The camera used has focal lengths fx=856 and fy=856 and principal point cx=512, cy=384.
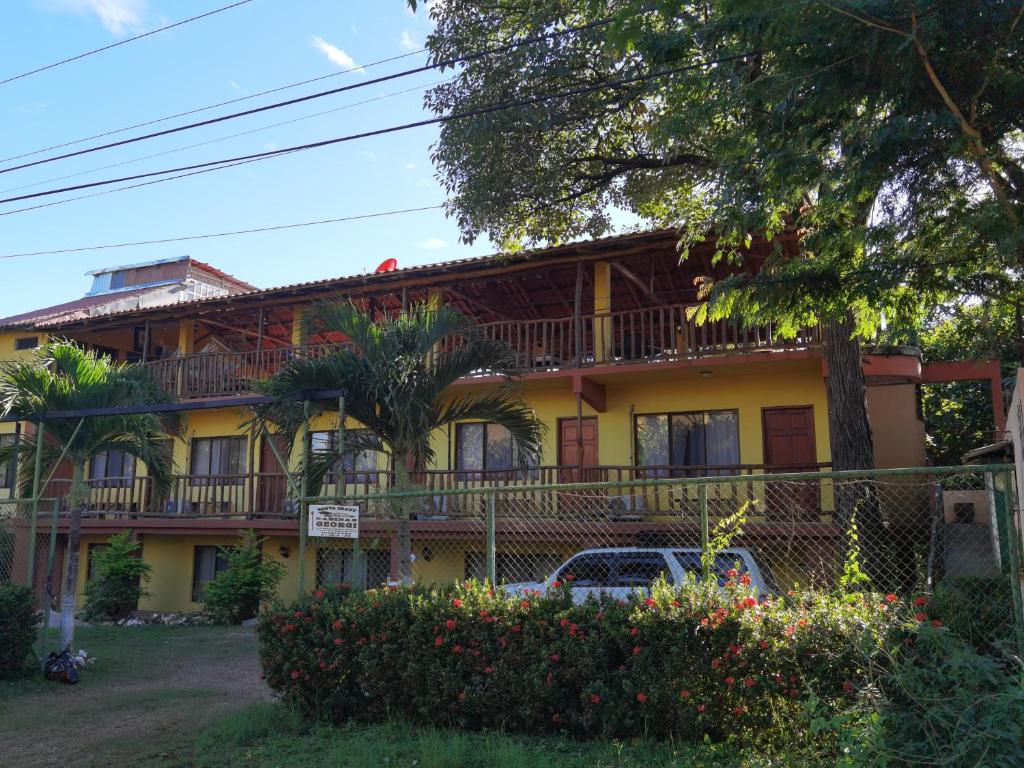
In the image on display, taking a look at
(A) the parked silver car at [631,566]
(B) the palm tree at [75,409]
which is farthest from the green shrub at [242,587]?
(A) the parked silver car at [631,566]

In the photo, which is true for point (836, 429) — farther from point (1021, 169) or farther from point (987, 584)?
point (987, 584)

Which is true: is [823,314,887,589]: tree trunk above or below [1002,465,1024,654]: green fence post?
above

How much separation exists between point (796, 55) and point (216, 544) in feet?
55.7

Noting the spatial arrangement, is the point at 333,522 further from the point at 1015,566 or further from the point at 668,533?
the point at 668,533

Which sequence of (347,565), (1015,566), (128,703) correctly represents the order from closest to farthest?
(1015,566) < (128,703) < (347,565)

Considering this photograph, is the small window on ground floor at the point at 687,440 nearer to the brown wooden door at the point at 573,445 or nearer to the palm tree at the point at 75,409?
the brown wooden door at the point at 573,445

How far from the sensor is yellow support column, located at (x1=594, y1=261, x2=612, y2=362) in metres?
16.3

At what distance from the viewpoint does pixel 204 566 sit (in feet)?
66.6

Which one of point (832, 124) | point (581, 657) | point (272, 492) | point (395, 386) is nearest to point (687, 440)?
point (395, 386)

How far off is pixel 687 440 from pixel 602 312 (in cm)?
296

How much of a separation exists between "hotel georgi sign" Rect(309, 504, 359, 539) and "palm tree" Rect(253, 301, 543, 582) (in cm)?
109

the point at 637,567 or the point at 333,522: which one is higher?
the point at 333,522

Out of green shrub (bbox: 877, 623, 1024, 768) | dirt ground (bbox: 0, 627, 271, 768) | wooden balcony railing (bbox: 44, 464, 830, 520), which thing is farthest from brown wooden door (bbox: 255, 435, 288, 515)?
green shrub (bbox: 877, 623, 1024, 768)

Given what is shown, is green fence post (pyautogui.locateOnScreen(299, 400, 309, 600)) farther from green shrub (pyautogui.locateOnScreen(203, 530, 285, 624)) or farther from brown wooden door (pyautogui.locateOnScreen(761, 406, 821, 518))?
green shrub (pyautogui.locateOnScreen(203, 530, 285, 624))
